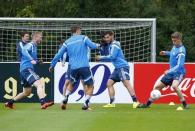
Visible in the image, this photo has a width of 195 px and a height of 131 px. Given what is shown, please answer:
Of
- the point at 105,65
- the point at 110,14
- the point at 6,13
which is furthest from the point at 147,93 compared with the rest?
the point at 6,13

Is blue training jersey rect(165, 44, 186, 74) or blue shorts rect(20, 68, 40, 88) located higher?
blue training jersey rect(165, 44, 186, 74)

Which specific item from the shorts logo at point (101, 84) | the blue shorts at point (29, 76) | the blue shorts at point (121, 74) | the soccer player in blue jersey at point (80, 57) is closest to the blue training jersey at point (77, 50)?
the soccer player in blue jersey at point (80, 57)

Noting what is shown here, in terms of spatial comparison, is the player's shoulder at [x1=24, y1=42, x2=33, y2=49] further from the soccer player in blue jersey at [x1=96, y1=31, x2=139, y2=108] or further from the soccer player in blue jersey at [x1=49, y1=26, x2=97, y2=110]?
the soccer player in blue jersey at [x1=96, y1=31, x2=139, y2=108]

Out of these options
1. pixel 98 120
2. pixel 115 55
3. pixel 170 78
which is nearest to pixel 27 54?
pixel 115 55

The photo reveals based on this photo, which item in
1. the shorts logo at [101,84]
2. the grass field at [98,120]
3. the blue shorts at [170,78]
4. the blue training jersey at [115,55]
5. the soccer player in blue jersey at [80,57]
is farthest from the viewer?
the shorts logo at [101,84]

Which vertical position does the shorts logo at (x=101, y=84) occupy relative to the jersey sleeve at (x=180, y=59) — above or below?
below

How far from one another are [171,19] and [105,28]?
2398 centimetres

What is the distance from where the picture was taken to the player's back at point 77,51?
18.4 meters

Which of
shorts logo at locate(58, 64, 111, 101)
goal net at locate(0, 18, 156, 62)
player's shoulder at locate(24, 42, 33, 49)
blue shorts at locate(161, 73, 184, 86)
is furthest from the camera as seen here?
goal net at locate(0, 18, 156, 62)

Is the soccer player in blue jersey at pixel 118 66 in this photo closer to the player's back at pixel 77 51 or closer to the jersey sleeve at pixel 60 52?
the player's back at pixel 77 51

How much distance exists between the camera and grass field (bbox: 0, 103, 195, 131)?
1401 cm

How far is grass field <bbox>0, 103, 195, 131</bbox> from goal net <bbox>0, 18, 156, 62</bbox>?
21.3 ft

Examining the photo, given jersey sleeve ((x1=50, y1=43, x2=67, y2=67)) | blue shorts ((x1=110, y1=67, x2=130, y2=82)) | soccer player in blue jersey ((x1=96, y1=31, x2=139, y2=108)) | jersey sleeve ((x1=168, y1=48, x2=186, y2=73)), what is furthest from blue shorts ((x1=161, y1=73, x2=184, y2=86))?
jersey sleeve ((x1=50, y1=43, x2=67, y2=67))

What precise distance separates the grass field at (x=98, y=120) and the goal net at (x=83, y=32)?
6506mm
